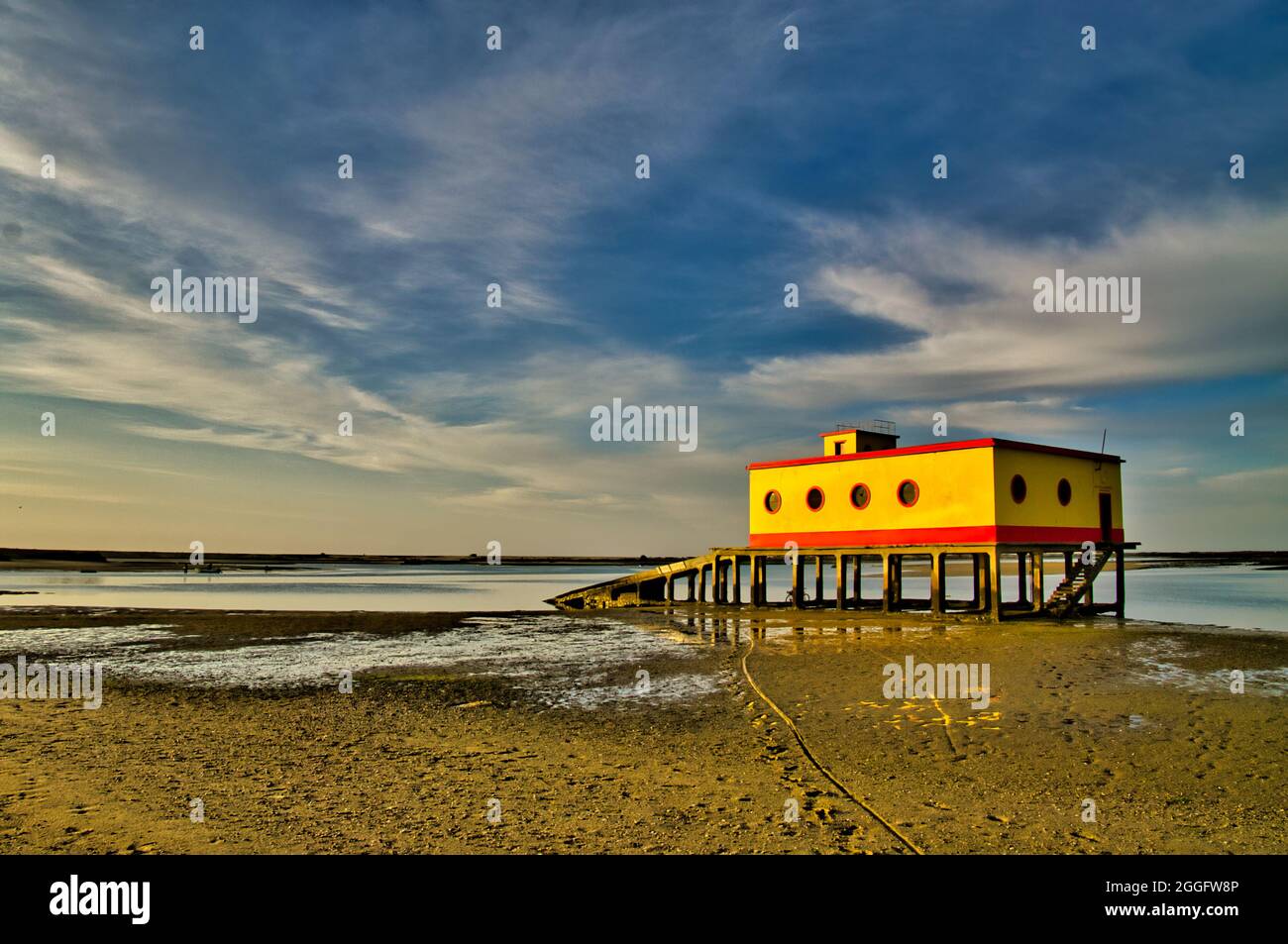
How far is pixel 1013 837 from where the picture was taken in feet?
23.4

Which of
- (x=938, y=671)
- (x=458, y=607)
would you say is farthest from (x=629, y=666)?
(x=458, y=607)

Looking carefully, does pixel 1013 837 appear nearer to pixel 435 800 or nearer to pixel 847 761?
pixel 847 761

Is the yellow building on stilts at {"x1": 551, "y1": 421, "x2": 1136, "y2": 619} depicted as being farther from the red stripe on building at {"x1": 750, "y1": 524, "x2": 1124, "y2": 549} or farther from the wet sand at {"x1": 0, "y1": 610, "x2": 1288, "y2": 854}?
the wet sand at {"x1": 0, "y1": 610, "x2": 1288, "y2": 854}

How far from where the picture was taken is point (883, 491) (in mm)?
29375

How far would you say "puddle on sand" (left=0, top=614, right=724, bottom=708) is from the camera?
15836mm

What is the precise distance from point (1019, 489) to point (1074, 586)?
4263mm

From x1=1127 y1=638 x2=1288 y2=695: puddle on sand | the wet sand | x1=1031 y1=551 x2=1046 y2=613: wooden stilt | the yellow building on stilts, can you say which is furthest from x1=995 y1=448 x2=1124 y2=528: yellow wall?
the wet sand

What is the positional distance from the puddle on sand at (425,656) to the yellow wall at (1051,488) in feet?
36.9

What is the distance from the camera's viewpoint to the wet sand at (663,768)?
7246 millimetres

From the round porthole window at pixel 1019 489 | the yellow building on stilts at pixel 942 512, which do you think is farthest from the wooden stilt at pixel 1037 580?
the round porthole window at pixel 1019 489

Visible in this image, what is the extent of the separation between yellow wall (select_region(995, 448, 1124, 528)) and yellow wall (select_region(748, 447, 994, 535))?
0.74 meters

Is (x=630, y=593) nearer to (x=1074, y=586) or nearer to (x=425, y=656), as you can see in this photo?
(x=1074, y=586)
